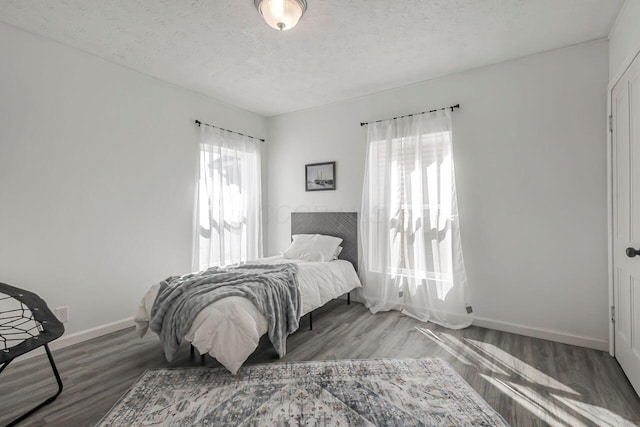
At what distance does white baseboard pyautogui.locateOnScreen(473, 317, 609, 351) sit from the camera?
8.87 feet

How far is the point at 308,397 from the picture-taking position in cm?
200

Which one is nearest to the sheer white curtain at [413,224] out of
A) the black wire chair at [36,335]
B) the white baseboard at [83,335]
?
the white baseboard at [83,335]

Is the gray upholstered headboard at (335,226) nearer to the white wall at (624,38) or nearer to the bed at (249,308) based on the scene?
the bed at (249,308)

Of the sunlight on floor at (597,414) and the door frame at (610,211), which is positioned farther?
the door frame at (610,211)

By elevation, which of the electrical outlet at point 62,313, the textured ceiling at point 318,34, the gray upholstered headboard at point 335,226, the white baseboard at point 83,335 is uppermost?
the textured ceiling at point 318,34

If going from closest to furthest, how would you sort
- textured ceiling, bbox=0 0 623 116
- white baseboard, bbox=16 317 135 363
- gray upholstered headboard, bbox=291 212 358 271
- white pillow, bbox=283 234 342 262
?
textured ceiling, bbox=0 0 623 116, white baseboard, bbox=16 317 135 363, white pillow, bbox=283 234 342 262, gray upholstered headboard, bbox=291 212 358 271

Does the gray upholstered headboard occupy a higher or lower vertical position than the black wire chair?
higher

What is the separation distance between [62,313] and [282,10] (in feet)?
10.2

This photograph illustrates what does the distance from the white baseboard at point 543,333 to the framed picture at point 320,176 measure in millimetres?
2387

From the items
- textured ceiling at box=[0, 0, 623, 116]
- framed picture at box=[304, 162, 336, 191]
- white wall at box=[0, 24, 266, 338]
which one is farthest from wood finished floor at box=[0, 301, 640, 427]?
textured ceiling at box=[0, 0, 623, 116]

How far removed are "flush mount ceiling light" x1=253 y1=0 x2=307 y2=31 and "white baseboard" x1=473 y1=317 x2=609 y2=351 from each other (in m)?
3.25

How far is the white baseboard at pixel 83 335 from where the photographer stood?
265 cm

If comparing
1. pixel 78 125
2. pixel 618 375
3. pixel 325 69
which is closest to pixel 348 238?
pixel 325 69

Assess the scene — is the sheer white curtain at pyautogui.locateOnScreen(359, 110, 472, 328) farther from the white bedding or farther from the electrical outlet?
the electrical outlet
